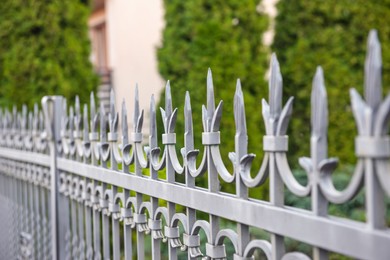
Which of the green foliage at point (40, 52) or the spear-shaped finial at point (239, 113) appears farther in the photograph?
the green foliage at point (40, 52)

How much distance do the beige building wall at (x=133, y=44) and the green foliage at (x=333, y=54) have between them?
4.10 meters

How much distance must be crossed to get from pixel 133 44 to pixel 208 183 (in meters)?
10.7

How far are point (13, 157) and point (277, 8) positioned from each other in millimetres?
3952

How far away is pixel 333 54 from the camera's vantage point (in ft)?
24.1

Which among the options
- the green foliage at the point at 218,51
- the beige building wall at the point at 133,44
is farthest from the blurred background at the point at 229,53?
the beige building wall at the point at 133,44

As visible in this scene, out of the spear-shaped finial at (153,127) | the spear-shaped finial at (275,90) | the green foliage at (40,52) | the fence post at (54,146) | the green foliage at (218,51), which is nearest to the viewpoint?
the spear-shaped finial at (275,90)

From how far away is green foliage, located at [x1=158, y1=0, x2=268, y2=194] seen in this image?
6.56 meters

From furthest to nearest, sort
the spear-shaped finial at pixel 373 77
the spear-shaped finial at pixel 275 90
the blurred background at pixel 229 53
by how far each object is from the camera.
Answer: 1. the blurred background at pixel 229 53
2. the spear-shaped finial at pixel 275 90
3. the spear-shaped finial at pixel 373 77

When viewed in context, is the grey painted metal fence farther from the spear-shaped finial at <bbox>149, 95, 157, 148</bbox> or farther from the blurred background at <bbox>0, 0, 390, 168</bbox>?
the blurred background at <bbox>0, 0, 390, 168</bbox>

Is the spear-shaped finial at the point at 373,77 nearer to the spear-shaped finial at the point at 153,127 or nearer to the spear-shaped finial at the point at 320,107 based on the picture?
the spear-shaped finial at the point at 320,107

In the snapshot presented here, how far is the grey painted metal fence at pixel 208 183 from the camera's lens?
1212 mm

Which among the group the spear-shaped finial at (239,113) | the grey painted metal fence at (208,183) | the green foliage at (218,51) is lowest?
the grey painted metal fence at (208,183)

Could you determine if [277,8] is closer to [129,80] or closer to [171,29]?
[171,29]

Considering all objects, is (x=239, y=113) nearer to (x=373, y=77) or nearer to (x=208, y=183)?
(x=208, y=183)
